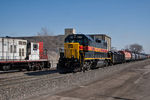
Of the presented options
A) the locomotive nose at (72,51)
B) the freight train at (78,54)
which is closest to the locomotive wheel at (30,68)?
Answer: the freight train at (78,54)

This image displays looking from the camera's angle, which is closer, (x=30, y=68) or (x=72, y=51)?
(x=72, y=51)

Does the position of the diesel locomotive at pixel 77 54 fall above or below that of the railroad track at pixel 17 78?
above

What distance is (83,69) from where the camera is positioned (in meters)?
18.7

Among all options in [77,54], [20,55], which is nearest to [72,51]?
[77,54]

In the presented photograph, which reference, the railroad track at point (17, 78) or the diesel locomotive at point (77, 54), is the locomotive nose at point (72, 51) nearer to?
the diesel locomotive at point (77, 54)

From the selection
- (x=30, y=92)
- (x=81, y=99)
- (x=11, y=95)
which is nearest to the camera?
(x=81, y=99)

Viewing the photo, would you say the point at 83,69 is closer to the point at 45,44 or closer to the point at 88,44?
the point at 88,44

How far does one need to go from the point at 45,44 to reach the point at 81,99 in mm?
46817

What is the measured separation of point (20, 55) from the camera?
19953mm

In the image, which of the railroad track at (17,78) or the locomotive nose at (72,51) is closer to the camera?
the railroad track at (17,78)

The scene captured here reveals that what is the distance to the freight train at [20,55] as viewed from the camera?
1816 centimetres

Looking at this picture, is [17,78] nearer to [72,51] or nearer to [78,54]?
[72,51]

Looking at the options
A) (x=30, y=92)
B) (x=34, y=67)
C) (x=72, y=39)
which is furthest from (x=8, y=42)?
(x=30, y=92)

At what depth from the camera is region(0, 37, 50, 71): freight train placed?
18.2m
